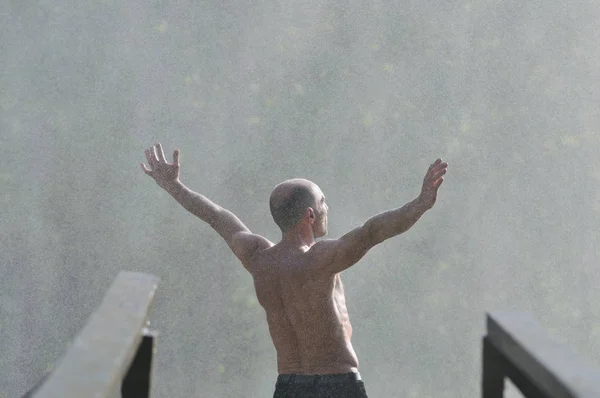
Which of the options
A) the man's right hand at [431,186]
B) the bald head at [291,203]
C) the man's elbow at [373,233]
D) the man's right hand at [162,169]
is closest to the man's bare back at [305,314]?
the bald head at [291,203]

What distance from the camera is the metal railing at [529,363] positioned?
132cm

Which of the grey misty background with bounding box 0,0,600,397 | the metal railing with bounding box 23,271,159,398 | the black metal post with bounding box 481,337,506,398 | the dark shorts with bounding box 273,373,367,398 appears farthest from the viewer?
the grey misty background with bounding box 0,0,600,397

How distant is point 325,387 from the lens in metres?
3.66

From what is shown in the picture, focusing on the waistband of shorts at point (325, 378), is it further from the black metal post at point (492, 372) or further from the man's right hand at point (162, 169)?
the black metal post at point (492, 372)

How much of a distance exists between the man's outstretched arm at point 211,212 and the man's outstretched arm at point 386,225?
0.36m

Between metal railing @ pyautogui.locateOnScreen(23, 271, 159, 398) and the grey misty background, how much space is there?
8.31 m

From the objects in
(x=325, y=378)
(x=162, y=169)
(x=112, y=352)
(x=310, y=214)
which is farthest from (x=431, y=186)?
(x=112, y=352)

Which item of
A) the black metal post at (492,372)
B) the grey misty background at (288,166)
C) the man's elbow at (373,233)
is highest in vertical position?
the grey misty background at (288,166)

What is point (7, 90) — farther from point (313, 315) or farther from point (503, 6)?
point (313, 315)

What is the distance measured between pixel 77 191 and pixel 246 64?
2080mm

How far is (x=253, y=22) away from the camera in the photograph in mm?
11500

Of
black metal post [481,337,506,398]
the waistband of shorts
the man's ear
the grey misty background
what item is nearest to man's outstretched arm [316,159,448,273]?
the man's ear

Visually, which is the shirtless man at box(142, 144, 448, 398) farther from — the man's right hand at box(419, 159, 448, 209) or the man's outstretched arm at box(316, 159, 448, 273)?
the man's right hand at box(419, 159, 448, 209)

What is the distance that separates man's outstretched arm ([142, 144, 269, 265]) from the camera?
3.93 m
